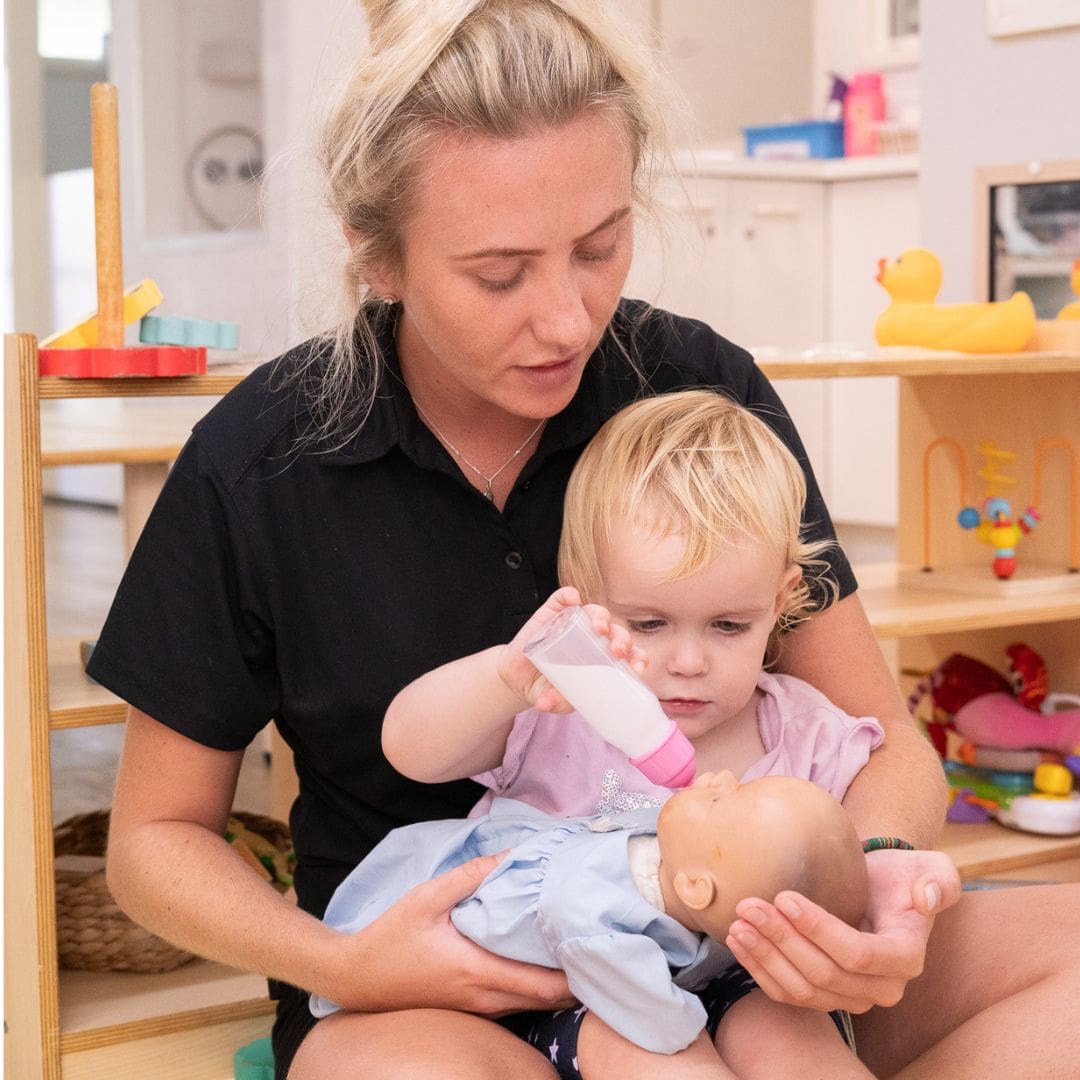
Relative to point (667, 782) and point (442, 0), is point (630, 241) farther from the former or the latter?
point (667, 782)

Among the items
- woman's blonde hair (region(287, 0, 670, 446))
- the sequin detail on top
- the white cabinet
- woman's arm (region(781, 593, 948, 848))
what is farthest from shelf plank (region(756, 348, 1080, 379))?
the white cabinet

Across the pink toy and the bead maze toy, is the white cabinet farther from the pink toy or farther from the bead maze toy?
the bead maze toy

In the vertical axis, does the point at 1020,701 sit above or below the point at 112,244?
below

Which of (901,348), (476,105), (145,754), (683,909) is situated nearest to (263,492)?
(145,754)

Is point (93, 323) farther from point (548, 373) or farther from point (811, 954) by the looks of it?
point (811, 954)

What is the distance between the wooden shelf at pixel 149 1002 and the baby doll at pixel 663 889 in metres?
0.52

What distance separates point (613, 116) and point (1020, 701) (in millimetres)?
1463

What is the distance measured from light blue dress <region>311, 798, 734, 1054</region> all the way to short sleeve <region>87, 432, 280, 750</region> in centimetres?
19

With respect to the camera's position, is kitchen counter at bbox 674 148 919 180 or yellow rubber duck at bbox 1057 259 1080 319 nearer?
yellow rubber duck at bbox 1057 259 1080 319

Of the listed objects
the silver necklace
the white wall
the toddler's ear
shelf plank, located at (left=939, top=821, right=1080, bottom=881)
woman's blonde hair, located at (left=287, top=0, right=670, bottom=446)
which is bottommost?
shelf plank, located at (left=939, top=821, right=1080, bottom=881)

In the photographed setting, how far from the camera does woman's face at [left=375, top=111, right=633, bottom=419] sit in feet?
3.64

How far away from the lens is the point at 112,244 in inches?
58.7

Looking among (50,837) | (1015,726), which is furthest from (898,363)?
(50,837)

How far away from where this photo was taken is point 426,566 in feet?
4.16
